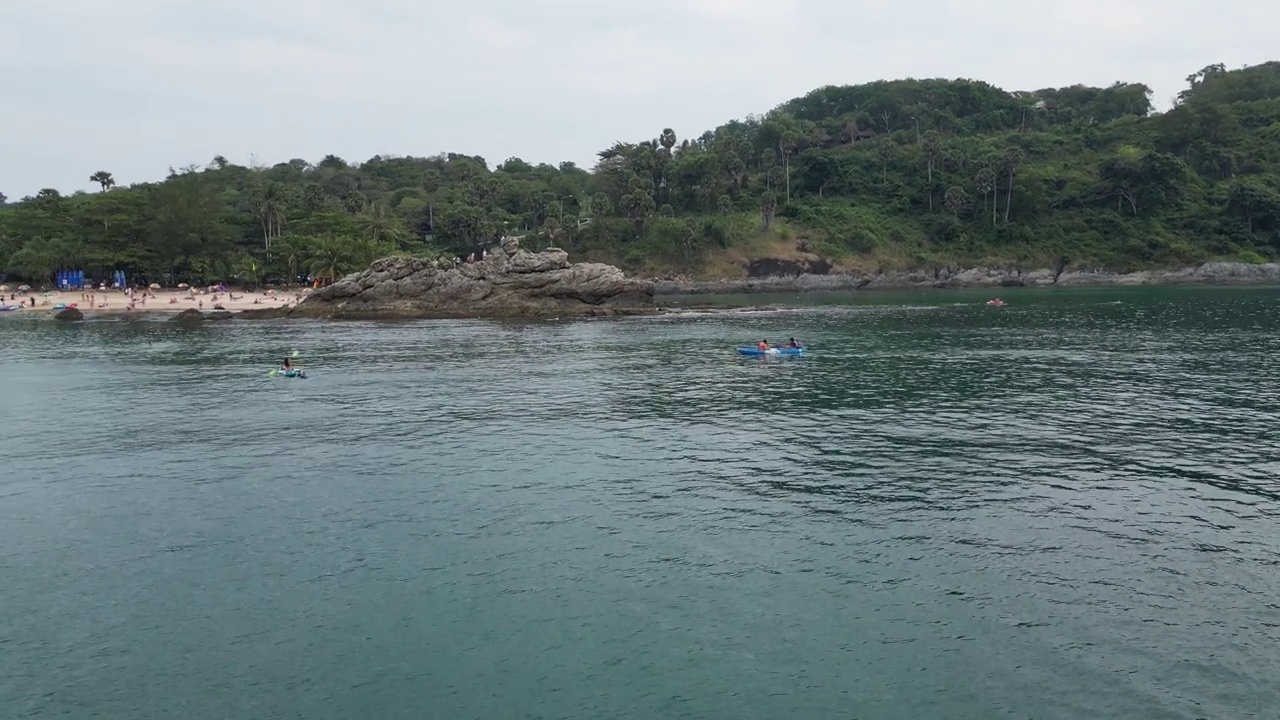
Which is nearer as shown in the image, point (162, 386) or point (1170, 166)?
point (162, 386)

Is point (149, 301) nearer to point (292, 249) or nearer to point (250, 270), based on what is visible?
point (250, 270)

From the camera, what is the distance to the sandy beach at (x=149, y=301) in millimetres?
120250

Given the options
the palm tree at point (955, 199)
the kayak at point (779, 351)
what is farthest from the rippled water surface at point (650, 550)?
the palm tree at point (955, 199)

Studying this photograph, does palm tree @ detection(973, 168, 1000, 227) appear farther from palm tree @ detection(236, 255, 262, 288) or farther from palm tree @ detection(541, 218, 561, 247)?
palm tree @ detection(236, 255, 262, 288)

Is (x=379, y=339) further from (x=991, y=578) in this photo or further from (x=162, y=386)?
(x=991, y=578)

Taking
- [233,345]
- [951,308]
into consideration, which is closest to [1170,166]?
[951,308]

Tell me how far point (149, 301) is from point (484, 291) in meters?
53.7

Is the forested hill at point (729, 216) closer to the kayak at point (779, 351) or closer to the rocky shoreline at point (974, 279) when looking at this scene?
the rocky shoreline at point (974, 279)

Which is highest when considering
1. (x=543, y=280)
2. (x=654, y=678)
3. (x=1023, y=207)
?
(x=1023, y=207)

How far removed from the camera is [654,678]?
1941 centimetres

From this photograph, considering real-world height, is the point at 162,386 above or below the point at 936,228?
below

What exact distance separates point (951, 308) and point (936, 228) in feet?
242

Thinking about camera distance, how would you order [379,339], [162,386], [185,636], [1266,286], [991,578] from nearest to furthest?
[185,636]
[991,578]
[162,386]
[379,339]
[1266,286]

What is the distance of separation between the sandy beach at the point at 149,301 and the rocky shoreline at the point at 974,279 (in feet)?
227
